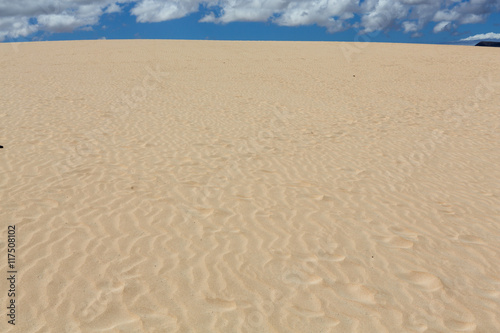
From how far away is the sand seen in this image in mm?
3568

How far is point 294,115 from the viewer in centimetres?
1289

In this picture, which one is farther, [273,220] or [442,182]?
[442,182]

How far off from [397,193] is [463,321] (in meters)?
3.26

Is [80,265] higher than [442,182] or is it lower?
higher

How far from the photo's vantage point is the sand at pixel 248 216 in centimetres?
357

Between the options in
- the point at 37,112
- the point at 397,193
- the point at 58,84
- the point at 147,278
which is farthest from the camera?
the point at 58,84

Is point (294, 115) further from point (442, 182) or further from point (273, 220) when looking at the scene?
point (273, 220)

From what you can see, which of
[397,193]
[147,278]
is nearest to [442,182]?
[397,193]

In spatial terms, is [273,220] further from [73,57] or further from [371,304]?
[73,57]

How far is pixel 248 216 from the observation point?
544cm

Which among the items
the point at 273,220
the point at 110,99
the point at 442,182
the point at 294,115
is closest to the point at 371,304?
the point at 273,220

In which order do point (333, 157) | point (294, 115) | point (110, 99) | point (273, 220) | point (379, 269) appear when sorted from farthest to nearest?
point (110, 99), point (294, 115), point (333, 157), point (273, 220), point (379, 269)

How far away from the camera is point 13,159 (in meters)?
7.39

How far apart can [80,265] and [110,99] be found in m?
11.6
